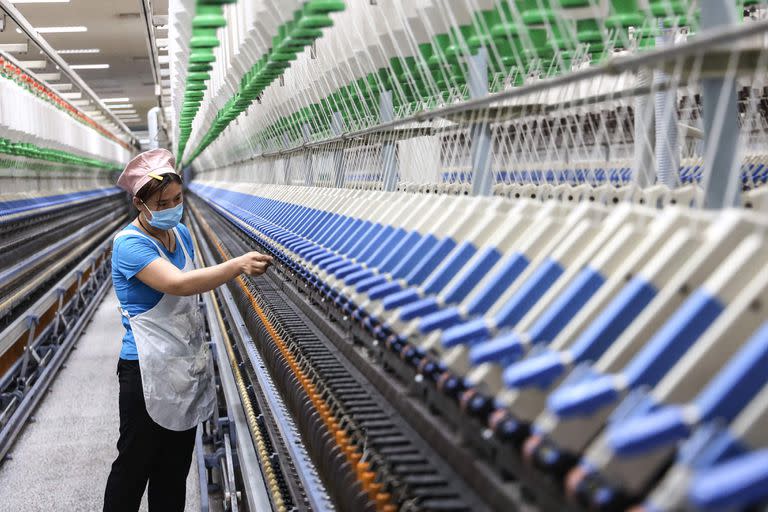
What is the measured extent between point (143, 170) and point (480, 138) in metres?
1.53

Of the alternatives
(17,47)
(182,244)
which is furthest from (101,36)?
(182,244)

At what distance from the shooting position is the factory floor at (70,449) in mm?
4863

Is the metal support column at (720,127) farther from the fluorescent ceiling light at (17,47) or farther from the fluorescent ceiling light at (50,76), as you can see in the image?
the fluorescent ceiling light at (50,76)

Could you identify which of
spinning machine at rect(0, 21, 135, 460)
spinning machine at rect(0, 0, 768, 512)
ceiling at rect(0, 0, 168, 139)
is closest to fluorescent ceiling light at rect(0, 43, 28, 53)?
ceiling at rect(0, 0, 168, 139)

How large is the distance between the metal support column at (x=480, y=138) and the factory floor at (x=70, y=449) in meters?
3.11

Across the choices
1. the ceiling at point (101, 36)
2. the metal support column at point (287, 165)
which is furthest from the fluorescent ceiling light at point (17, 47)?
the metal support column at point (287, 165)

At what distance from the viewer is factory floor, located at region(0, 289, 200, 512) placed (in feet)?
16.0

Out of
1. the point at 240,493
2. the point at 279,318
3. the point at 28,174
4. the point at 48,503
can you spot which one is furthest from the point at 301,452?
the point at 28,174

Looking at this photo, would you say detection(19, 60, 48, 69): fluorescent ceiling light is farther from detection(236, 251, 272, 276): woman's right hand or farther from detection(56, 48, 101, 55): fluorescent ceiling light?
detection(236, 251, 272, 276): woman's right hand

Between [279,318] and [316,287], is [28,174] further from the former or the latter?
[316,287]

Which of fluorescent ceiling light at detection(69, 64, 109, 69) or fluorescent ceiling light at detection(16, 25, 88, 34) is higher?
fluorescent ceiling light at detection(16, 25, 88, 34)

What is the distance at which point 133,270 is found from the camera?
3242 mm

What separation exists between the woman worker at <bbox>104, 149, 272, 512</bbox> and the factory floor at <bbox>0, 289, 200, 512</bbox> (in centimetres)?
129

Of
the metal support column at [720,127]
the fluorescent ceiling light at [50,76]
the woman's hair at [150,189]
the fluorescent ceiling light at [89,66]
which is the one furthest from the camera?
the fluorescent ceiling light at [89,66]
